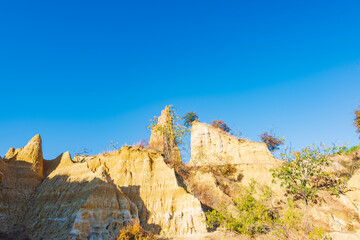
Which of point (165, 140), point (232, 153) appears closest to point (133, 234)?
point (165, 140)

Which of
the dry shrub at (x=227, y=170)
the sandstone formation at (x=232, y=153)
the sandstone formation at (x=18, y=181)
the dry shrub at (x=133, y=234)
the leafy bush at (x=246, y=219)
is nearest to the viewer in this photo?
the dry shrub at (x=133, y=234)

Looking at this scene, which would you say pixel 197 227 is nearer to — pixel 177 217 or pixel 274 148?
pixel 177 217

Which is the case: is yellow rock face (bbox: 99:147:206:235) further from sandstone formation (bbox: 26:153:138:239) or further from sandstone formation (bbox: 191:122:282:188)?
sandstone formation (bbox: 191:122:282:188)

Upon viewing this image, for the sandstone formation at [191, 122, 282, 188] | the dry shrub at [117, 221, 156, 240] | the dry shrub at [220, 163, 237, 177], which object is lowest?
the dry shrub at [117, 221, 156, 240]

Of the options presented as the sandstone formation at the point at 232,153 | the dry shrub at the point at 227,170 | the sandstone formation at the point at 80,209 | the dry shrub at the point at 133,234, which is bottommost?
the dry shrub at the point at 133,234

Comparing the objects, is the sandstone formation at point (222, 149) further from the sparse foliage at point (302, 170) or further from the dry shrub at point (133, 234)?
the dry shrub at point (133, 234)

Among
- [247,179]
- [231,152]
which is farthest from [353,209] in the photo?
[231,152]

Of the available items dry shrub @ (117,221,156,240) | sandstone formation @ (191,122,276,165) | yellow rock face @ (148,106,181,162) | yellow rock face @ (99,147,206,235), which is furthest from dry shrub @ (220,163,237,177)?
dry shrub @ (117,221,156,240)

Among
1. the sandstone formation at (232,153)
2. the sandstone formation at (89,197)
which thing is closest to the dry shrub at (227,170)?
the sandstone formation at (232,153)

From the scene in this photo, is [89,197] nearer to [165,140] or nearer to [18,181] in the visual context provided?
[18,181]

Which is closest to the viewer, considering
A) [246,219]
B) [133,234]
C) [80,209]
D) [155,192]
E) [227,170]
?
[133,234]

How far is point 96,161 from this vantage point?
2616 cm

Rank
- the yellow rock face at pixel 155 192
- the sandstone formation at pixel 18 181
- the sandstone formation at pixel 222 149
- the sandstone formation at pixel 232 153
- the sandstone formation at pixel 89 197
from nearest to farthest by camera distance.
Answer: the sandstone formation at pixel 89 197 < the sandstone formation at pixel 18 181 < the yellow rock face at pixel 155 192 < the sandstone formation at pixel 232 153 < the sandstone formation at pixel 222 149

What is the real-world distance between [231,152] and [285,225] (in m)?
19.9
